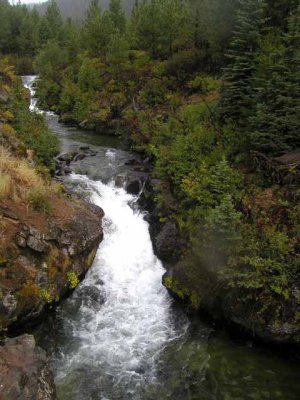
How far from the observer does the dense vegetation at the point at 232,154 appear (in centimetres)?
1050

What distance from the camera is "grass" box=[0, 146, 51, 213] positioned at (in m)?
11.5

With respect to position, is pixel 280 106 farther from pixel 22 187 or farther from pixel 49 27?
pixel 49 27

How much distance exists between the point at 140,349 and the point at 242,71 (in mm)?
12075

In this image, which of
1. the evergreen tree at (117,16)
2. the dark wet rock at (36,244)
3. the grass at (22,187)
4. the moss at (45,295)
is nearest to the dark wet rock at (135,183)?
the grass at (22,187)

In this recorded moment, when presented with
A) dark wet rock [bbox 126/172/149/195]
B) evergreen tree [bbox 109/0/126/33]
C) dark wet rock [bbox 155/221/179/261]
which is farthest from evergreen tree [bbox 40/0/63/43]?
dark wet rock [bbox 155/221/179/261]

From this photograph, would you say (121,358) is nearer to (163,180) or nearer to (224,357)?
(224,357)

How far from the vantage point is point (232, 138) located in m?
15.6

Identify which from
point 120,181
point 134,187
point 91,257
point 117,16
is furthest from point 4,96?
point 117,16

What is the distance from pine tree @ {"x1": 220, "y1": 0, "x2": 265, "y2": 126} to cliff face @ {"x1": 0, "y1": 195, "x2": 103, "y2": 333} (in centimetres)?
824

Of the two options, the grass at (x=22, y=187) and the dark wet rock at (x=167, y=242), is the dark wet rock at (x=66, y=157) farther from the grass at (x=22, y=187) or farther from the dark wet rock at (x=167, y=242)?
the dark wet rock at (x=167, y=242)

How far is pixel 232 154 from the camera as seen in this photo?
1515 cm

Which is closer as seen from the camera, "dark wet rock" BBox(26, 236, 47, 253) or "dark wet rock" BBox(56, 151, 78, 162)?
"dark wet rock" BBox(26, 236, 47, 253)

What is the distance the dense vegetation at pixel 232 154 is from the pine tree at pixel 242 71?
5cm

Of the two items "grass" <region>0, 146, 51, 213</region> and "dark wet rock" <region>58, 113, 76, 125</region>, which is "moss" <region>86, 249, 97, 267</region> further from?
"dark wet rock" <region>58, 113, 76, 125</region>
